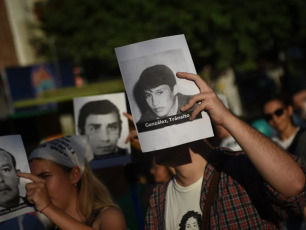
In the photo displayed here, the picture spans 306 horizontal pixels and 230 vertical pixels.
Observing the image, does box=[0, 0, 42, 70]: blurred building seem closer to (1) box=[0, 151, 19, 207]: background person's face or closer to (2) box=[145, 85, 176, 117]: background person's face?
(1) box=[0, 151, 19, 207]: background person's face

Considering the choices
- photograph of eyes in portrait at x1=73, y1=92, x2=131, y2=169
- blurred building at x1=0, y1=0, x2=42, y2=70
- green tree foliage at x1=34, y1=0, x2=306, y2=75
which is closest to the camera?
photograph of eyes in portrait at x1=73, y1=92, x2=131, y2=169

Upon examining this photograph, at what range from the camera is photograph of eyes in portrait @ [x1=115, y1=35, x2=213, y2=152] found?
204 centimetres

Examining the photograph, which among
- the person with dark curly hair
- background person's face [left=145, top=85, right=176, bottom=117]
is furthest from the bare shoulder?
the person with dark curly hair

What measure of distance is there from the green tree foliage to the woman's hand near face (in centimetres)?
1556

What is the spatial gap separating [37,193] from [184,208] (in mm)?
693

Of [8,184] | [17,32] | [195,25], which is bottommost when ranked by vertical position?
[8,184]

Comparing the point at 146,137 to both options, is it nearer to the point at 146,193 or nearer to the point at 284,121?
the point at 146,193

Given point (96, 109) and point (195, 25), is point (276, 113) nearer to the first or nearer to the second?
point (96, 109)

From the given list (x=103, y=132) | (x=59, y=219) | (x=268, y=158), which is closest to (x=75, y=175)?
(x=59, y=219)

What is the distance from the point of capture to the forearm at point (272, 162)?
1798mm

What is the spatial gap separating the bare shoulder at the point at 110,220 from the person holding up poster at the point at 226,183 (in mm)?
144

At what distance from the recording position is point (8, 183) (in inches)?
88.1

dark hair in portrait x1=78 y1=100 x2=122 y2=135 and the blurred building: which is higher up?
the blurred building

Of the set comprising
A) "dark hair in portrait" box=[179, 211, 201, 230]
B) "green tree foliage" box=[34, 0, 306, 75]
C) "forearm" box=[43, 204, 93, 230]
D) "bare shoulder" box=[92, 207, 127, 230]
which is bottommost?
"dark hair in portrait" box=[179, 211, 201, 230]
